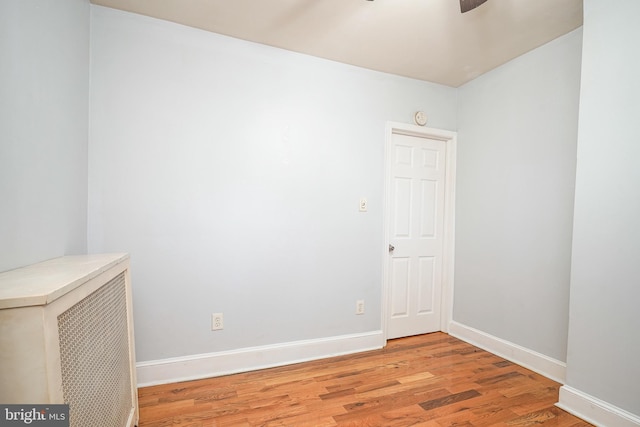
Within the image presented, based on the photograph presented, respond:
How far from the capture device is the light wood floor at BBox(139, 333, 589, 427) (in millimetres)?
1726

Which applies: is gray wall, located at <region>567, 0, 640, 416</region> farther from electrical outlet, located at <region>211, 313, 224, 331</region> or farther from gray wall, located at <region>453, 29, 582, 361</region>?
electrical outlet, located at <region>211, 313, 224, 331</region>

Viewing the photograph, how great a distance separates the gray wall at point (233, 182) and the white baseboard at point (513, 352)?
3.02 ft

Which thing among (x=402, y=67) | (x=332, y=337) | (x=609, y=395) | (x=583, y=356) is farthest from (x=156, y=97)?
(x=609, y=395)

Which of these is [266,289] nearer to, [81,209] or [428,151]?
[81,209]

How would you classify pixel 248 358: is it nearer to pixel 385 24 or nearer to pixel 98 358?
pixel 98 358

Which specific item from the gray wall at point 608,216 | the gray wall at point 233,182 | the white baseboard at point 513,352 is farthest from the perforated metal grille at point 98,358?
the white baseboard at point 513,352

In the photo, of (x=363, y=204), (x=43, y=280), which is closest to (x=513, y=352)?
(x=363, y=204)

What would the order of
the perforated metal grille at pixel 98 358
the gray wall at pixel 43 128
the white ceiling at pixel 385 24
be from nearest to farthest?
the perforated metal grille at pixel 98 358, the gray wall at pixel 43 128, the white ceiling at pixel 385 24

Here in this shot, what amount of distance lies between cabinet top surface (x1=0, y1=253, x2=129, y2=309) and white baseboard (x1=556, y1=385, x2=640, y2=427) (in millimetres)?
2695

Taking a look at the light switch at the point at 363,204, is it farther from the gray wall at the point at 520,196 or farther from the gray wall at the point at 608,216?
the gray wall at the point at 608,216

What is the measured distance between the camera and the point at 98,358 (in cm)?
110

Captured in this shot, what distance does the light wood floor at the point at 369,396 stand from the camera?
1726mm

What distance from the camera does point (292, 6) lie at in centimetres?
188

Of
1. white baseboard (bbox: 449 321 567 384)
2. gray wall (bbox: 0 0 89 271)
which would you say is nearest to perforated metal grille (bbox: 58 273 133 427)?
gray wall (bbox: 0 0 89 271)
